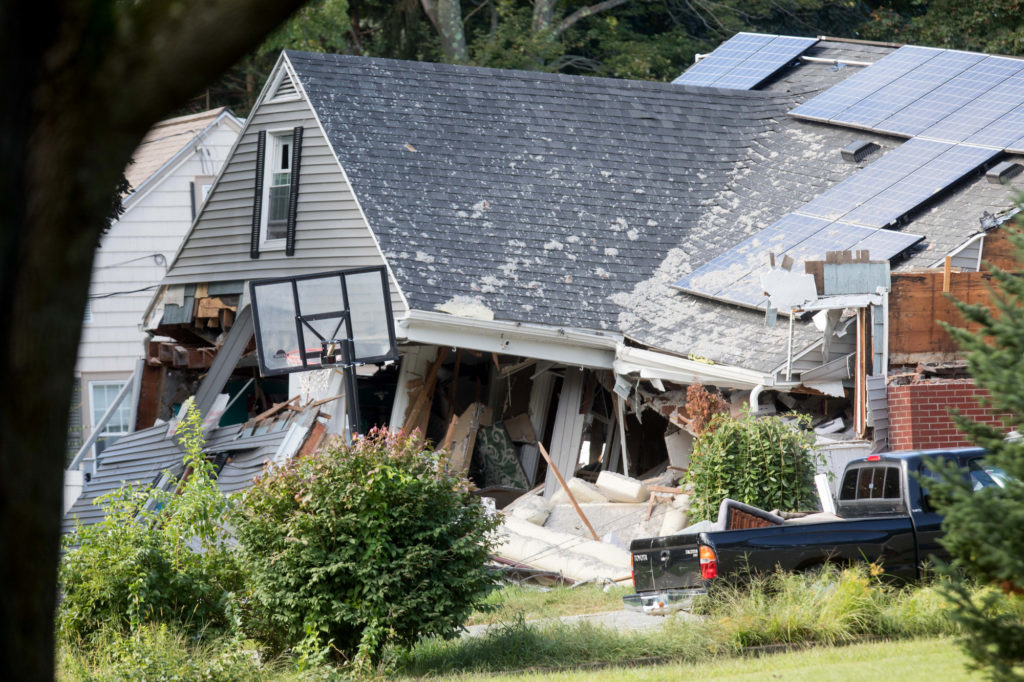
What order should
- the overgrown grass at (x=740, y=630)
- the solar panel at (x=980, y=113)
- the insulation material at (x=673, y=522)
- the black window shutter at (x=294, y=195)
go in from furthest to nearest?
the black window shutter at (x=294, y=195), the solar panel at (x=980, y=113), the insulation material at (x=673, y=522), the overgrown grass at (x=740, y=630)

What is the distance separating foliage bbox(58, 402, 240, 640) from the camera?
9500 millimetres

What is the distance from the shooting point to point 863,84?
19.7 m

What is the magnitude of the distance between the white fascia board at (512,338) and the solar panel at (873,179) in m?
3.51

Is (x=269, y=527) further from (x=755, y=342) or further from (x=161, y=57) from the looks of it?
(x=755, y=342)

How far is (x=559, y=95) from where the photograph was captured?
20.0 meters

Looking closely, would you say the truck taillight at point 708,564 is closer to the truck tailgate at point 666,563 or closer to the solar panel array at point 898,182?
the truck tailgate at point 666,563

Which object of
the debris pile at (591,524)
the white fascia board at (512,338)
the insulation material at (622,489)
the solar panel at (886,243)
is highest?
the solar panel at (886,243)

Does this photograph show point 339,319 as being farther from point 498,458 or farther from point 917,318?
point 498,458

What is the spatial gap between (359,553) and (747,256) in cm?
916

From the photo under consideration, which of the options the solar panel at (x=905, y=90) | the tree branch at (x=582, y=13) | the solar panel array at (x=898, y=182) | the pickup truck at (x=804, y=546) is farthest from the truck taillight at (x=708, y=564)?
the tree branch at (x=582, y=13)

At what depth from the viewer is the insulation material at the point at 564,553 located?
1359cm

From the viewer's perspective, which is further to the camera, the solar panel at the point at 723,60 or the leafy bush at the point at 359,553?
the solar panel at the point at 723,60

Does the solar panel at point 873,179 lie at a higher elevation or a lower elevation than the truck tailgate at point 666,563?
higher

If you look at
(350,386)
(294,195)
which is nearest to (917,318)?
(350,386)
